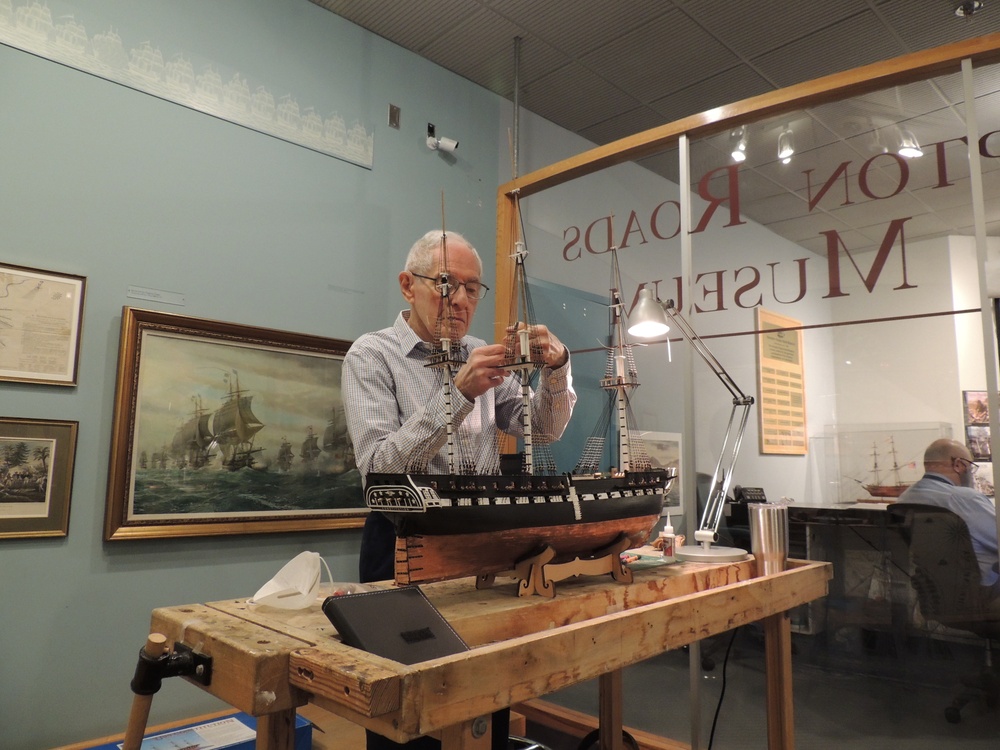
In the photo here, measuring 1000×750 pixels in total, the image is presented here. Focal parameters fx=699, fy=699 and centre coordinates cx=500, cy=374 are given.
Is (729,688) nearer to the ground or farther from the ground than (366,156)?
nearer to the ground

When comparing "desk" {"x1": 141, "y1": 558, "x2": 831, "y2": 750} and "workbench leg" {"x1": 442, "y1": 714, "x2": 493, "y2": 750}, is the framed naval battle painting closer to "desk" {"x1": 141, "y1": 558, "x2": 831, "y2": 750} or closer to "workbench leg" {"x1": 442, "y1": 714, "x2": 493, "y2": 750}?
"desk" {"x1": 141, "y1": 558, "x2": 831, "y2": 750}

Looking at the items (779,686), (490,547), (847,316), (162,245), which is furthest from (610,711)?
(162,245)

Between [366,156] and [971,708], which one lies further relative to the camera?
[366,156]

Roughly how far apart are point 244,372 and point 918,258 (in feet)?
7.92

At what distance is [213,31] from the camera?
8.90 ft

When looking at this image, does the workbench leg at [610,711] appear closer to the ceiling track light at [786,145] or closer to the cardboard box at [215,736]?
the cardboard box at [215,736]

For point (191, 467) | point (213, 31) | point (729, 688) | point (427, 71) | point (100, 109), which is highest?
point (427, 71)

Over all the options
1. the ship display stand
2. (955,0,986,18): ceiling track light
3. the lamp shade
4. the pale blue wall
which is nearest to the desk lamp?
the lamp shade

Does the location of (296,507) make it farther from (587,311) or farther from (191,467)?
(587,311)

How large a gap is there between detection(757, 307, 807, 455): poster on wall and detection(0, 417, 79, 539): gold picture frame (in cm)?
239

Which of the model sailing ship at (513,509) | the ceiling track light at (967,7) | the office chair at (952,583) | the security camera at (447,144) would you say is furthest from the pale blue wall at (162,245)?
the ceiling track light at (967,7)

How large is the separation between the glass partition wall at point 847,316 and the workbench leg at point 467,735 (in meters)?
1.79

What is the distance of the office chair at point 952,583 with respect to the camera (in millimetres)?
2133

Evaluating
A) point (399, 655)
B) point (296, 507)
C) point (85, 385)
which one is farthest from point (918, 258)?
point (85, 385)
